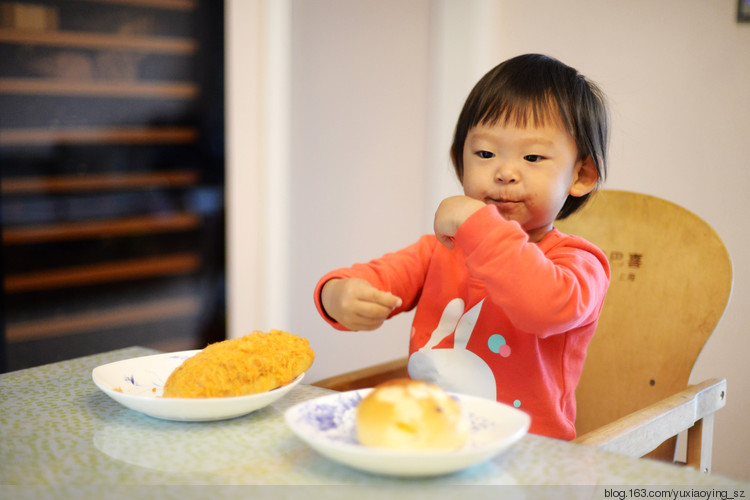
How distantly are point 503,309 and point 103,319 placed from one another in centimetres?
215

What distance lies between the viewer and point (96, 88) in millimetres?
2484

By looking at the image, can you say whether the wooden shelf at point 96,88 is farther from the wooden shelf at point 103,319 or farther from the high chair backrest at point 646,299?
the high chair backrest at point 646,299

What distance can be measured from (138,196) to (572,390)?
81.2 inches

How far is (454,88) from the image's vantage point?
2293mm

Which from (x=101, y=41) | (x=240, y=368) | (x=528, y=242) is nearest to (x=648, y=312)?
(x=528, y=242)

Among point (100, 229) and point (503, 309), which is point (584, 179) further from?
point (100, 229)

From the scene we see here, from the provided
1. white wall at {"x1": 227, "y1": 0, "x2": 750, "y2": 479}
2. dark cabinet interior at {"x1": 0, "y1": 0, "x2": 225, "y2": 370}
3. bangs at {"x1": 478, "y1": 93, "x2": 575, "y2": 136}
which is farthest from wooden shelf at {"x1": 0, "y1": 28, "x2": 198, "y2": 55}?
bangs at {"x1": 478, "y1": 93, "x2": 575, "y2": 136}

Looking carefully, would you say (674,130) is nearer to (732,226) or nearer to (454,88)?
(732,226)

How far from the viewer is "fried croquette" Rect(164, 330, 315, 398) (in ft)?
2.26

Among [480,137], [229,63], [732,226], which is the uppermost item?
[229,63]

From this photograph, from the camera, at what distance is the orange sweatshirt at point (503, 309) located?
31.8 inches

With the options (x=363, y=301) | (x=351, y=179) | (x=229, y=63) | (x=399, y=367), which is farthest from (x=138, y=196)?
(x=363, y=301)

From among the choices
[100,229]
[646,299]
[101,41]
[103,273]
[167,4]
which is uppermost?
[167,4]

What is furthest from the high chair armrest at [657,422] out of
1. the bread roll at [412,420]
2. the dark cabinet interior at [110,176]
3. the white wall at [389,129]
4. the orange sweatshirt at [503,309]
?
the dark cabinet interior at [110,176]
